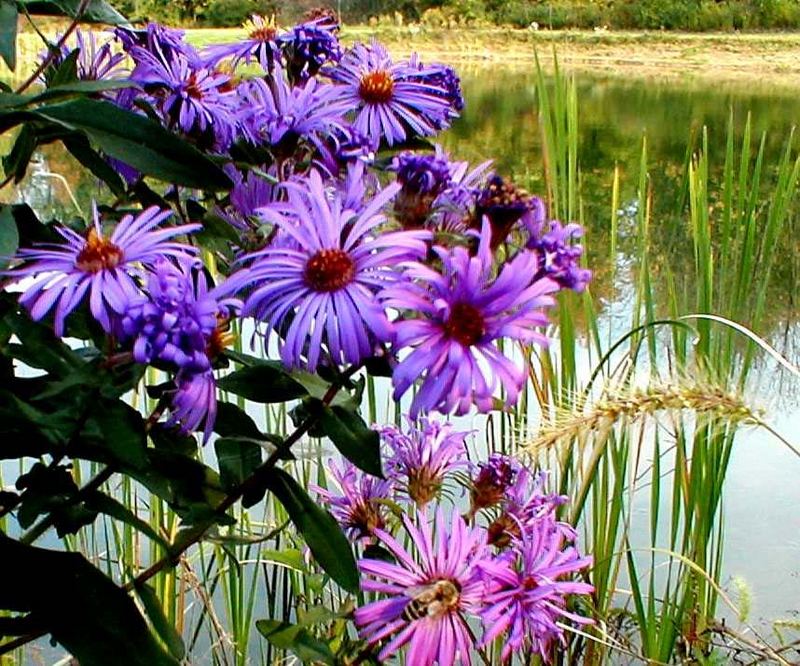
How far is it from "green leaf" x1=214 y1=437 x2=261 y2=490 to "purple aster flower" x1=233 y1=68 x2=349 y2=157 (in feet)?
0.44

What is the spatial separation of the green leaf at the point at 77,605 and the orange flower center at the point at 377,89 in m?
0.25

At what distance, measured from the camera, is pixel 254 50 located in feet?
1.77

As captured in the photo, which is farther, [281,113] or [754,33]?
[754,33]

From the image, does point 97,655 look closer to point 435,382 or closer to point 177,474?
point 177,474

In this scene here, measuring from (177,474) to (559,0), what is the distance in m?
10.2

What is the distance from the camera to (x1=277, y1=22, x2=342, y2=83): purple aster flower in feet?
1.70

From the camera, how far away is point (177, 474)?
0.48 m

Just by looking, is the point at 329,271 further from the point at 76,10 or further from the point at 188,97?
the point at 76,10

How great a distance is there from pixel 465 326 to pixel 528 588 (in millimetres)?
222

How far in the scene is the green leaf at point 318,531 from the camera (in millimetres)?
481

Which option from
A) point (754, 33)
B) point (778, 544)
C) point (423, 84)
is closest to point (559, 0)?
point (754, 33)

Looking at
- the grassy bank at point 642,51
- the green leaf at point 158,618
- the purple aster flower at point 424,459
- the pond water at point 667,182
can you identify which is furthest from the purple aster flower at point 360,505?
the grassy bank at point 642,51

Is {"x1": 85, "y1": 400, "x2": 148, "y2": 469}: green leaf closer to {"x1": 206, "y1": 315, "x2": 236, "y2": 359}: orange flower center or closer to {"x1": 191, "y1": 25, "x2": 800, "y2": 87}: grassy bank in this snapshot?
{"x1": 206, "y1": 315, "x2": 236, "y2": 359}: orange flower center

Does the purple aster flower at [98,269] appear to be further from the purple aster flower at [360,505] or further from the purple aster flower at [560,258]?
the purple aster flower at [360,505]
